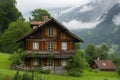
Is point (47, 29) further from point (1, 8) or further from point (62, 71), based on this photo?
point (1, 8)

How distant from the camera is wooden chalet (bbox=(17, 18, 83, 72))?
67750 millimetres

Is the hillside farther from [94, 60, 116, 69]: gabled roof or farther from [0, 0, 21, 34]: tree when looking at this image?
[94, 60, 116, 69]: gabled roof

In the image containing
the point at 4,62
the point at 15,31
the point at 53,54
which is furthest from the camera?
the point at 15,31

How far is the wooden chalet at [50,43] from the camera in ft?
222

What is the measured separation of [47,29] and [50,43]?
2.40 m

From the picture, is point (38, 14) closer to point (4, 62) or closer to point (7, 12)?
point (7, 12)

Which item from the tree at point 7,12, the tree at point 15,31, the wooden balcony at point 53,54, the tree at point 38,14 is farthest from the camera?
the tree at point 38,14

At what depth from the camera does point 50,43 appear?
68.9 meters

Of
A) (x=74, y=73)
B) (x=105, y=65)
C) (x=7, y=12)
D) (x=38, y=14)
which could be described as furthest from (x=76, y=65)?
(x=105, y=65)

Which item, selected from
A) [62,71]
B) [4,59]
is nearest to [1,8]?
[4,59]

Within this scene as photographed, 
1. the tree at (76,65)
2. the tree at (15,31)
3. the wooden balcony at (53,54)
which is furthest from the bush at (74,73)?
the tree at (15,31)

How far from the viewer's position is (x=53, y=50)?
68625 mm

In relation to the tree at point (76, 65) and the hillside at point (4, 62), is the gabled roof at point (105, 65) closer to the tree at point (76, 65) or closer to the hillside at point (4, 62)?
the hillside at point (4, 62)

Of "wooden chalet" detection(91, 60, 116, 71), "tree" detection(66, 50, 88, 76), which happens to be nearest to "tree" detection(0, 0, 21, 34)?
"wooden chalet" detection(91, 60, 116, 71)
